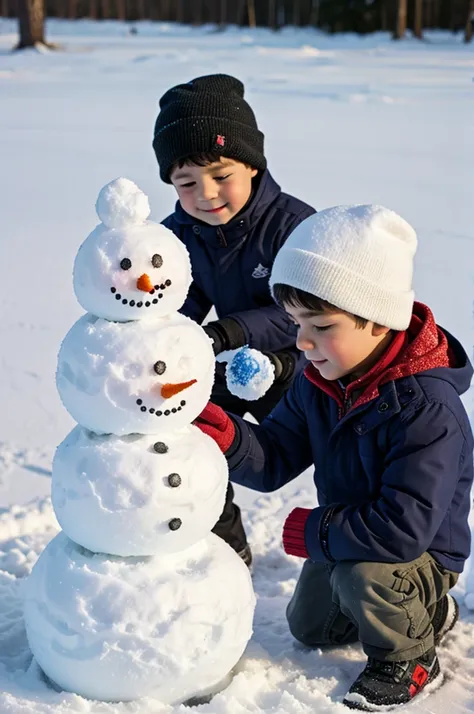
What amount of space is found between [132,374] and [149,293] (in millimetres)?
163

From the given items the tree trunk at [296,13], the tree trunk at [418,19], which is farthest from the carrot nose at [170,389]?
the tree trunk at [296,13]

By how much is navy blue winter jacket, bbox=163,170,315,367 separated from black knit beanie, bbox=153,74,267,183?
150 mm

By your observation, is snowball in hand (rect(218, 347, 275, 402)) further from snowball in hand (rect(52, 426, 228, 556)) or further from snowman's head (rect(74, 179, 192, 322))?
snowman's head (rect(74, 179, 192, 322))

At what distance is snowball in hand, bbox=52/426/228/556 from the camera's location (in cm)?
193

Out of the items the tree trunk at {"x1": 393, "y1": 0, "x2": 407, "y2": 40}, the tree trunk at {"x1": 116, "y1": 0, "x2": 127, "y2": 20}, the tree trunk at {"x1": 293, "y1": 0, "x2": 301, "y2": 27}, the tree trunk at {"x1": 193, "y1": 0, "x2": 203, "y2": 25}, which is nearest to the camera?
the tree trunk at {"x1": 393, "y1": 0, "x2": 407, "y2": 40}

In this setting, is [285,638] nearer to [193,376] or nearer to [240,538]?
[240,538]

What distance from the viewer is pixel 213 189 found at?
9.78 feet

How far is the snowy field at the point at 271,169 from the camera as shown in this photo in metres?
2.33

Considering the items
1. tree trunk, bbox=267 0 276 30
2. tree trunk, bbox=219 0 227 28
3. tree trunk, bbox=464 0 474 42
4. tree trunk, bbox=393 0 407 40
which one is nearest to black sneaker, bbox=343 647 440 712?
tree trunk, bbox=464 0 474 42

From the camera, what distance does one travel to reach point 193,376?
A: 1.95 meters

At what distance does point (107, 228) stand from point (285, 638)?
1.20 m

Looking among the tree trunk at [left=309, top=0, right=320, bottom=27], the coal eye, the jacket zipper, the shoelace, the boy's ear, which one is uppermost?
the coal eye

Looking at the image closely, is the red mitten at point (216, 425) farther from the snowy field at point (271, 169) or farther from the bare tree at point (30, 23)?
the bare tree at point (30, 23)

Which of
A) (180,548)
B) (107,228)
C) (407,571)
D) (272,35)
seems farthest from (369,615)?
(272,35)
